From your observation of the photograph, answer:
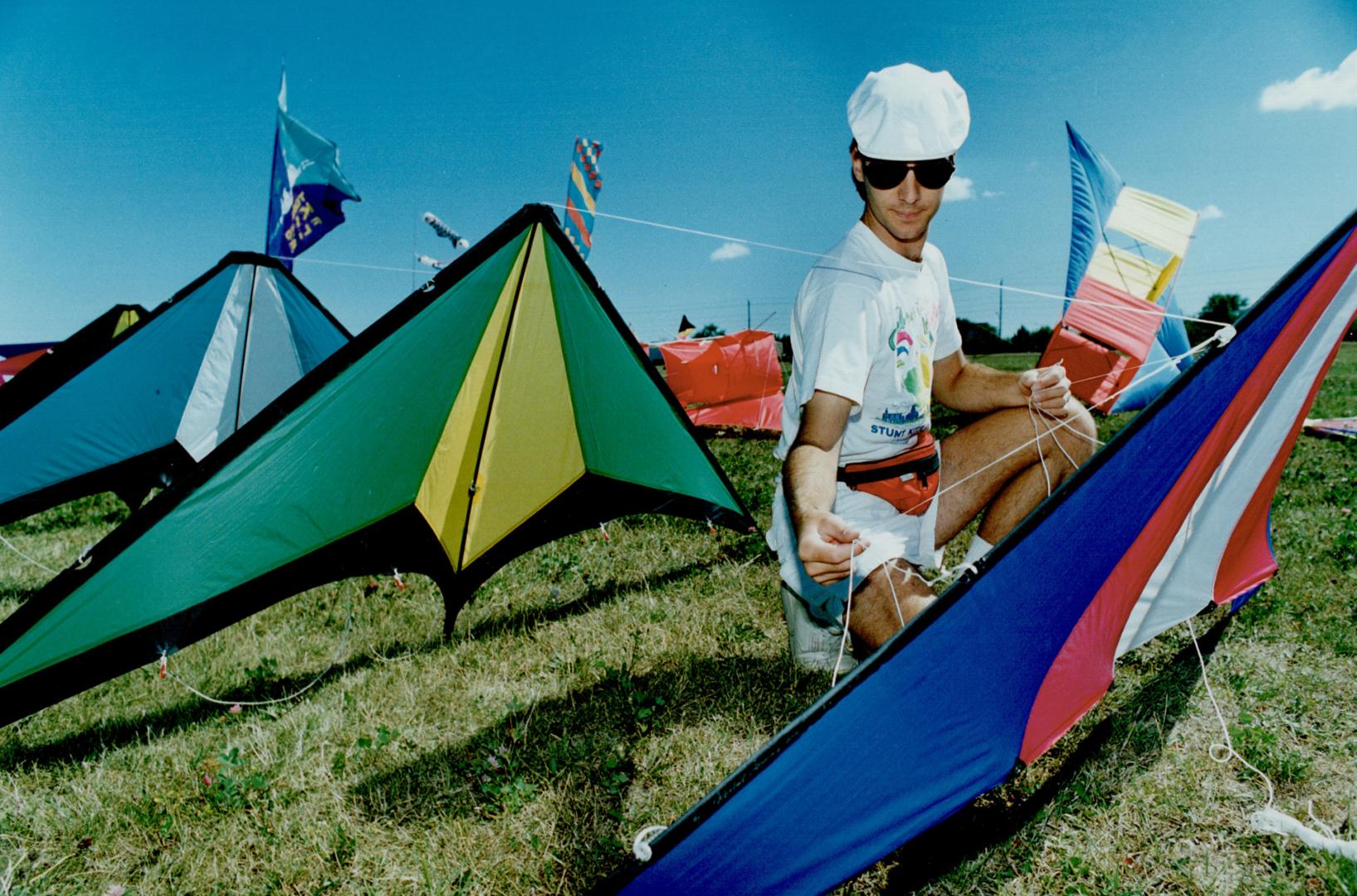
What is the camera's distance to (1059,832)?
213 cm

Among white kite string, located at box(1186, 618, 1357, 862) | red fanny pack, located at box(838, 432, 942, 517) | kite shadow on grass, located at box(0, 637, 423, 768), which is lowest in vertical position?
white kite string, located at box(1186, 618, 1357, 862)

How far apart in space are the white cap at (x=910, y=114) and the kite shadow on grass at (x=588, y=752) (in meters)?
2.06

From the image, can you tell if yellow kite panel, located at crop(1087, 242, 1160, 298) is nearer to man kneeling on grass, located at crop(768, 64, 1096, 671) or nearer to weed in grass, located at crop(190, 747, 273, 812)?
man kneeling on grass, located at crop(768, 64, 1096, 671)

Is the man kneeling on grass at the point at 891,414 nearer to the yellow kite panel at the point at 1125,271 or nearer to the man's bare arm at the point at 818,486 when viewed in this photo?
the man's bare arm at the point at 818,486

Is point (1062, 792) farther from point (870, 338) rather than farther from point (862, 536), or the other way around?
point (870, 338)

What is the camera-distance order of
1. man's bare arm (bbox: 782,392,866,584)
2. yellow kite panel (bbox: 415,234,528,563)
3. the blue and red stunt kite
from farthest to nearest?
yellow kite panel (bbox: 415,234,528,563)
man's bare arm (bbox: 782,392,866,584)
the blue and red stunt kite

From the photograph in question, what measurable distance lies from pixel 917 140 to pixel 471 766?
2535 millimetres

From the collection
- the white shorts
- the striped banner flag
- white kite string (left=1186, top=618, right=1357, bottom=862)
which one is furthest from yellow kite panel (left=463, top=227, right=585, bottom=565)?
the striped banner flag

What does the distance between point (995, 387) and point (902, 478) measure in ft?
1.66

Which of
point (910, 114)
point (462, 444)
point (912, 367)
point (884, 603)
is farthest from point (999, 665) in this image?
point (462, 444)

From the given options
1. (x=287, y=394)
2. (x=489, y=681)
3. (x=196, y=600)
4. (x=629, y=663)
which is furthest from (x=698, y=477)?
(x=196, y=600)

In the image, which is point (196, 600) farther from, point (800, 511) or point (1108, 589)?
point (1108, 589)

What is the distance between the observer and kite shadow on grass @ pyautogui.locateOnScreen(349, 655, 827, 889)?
7.54ft

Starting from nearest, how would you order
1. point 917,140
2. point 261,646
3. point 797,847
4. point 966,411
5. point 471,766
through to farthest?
point 797,847 → point 917,140 → point 471,766 → point 966,411 → point 261,646
